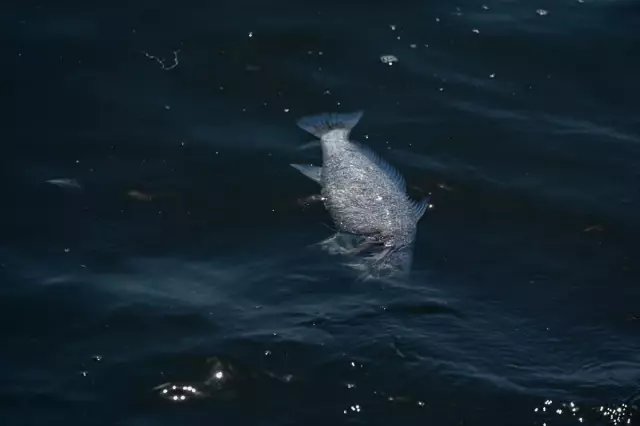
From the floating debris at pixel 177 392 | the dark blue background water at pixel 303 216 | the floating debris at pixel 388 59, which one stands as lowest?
the floating debris at pixel 177 392

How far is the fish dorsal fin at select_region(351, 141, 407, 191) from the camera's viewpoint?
10.5 metres

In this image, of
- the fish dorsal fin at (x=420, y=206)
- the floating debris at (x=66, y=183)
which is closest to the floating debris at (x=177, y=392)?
the floating debris at (x=66, y=183)

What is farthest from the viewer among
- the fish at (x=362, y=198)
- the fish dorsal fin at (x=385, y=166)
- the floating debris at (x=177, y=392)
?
the fish dorsal fin at (x=385, y=166)

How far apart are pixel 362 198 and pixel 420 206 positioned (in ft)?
1.83

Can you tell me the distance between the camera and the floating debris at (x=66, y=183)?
10.3 m

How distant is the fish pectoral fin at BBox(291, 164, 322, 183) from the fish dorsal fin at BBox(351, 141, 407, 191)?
1.71 feet

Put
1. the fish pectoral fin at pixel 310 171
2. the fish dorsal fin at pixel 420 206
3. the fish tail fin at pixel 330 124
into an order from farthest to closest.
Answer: the fish tail fin at pixel 330 124 → the fish pectoral fin at pixel 310 171 → the fish dorsal fin at pixel 420 206

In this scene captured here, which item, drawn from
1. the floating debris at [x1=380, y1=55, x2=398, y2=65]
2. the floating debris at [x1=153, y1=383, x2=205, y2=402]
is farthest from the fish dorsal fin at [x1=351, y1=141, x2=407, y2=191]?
the floating debris at [x1=153, y1=383, x2=205, y2=402]

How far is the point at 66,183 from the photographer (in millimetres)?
10352

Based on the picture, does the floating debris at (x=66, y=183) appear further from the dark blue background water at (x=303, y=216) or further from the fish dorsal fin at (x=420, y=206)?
the fish dorsal fin at (x=420, y=206)

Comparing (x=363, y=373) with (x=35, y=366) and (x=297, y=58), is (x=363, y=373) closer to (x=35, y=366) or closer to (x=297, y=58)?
(x=35, y=366)

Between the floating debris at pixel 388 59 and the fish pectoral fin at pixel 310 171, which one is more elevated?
the floating debris at pixel 388 59

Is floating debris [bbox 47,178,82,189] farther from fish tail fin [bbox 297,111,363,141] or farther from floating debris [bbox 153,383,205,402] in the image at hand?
floating debris [bbox 153,383,205,402]

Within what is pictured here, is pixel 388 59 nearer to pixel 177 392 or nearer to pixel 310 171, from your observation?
pixel 310 171
